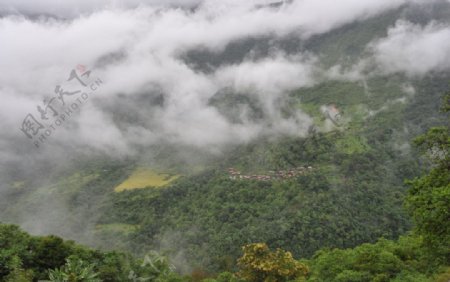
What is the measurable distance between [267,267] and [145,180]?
122634mm

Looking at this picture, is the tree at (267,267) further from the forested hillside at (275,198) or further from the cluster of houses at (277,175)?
the cluster of houses at (277,175)

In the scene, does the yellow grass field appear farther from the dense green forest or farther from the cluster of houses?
the dense green forest

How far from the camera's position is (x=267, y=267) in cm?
4116

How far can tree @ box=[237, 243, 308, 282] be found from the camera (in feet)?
135

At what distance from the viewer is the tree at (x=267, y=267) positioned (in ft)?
135

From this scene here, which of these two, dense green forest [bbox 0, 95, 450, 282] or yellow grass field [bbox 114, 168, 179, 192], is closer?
dense green forest [bbox 0, 95, 450, 282]

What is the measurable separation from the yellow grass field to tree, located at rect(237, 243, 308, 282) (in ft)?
350

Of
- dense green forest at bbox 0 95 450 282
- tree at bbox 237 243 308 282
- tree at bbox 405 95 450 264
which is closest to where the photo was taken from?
tree at bbox 405 95 450 264

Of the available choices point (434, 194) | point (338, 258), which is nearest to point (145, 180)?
point (338, 258)

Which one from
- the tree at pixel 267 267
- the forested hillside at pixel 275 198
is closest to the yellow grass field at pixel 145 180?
the forested hillside at pixel 275 198

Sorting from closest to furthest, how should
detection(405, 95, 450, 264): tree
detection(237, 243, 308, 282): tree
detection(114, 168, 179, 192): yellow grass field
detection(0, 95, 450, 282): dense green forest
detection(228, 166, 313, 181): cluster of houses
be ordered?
1. detection(405, 95, 450, 264): tree
2. detection(0, 95, 450, 282): dense green forest
3. detection(237, 243, 308, 282): tree
4. detection(228, 166, 313, 181): cluster of houses
5. detection(114, 168, 179, 192): yellow grass field

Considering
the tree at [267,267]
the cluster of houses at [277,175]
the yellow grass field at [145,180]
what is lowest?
the tree at [267,267]

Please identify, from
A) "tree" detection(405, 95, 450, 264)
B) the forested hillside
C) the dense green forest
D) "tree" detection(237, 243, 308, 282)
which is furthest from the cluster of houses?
"tree" detection(405, 95, 450, 264)

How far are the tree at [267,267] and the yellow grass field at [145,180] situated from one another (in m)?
107
